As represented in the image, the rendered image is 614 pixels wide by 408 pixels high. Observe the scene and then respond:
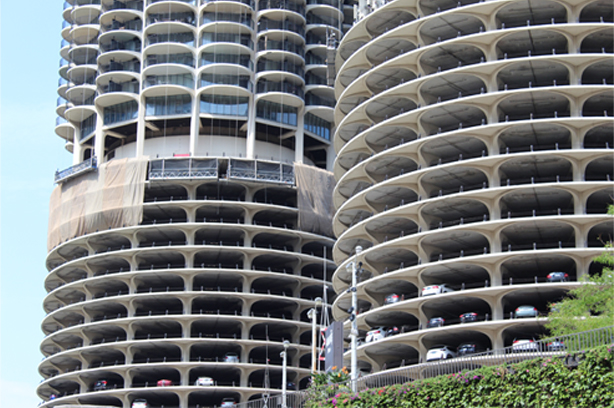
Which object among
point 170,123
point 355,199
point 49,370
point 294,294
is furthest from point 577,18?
point 49,370

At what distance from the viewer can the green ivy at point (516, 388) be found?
109 ft

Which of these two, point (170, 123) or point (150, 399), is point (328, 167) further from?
point (150, 399)

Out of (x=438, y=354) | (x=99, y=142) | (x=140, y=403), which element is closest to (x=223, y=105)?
(x=99, y=142)

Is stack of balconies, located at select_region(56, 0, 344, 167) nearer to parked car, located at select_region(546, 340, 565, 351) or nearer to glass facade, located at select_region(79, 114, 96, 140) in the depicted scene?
glass facade, located at select_region(79, 114, 96, 140)

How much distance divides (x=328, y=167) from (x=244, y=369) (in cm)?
3055

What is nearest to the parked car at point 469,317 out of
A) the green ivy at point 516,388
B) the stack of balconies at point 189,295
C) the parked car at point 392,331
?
the parked car at point 392,331

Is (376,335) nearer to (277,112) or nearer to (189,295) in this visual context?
(189,295)

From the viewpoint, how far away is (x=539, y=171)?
74.6 meters

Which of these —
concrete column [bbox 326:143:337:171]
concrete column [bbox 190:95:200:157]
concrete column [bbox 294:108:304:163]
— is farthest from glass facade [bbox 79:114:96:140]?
concrete column [bbox 326:143:337:171]

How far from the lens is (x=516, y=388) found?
36.6m

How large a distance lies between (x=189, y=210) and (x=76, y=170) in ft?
53.9

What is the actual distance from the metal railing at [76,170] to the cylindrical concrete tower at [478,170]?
37827 millimetres

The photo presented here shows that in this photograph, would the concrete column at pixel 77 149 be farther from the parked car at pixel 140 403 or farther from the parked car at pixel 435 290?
the parked car at pixel 435 290

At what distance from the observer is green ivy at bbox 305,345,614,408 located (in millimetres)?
33344
